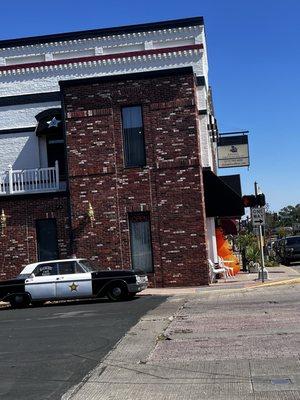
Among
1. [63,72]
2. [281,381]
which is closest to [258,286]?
[281,381]

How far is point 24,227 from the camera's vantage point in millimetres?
22750

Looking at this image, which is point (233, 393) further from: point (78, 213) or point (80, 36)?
point (80, 36)

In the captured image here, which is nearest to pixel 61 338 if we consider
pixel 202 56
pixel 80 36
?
pixel 202 56

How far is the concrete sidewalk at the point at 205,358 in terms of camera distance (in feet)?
22.9

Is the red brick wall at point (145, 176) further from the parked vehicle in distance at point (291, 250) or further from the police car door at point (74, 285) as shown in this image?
the parked vehicle in distance at point (291, 250)

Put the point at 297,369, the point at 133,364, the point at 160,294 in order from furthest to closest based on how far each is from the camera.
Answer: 1. the point at 160,294
2. the point at 133,364
3. the point at 297,369

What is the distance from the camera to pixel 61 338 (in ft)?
37.5

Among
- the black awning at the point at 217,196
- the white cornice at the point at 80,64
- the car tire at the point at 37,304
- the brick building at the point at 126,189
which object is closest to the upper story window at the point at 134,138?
the brick building at the point at 126,189

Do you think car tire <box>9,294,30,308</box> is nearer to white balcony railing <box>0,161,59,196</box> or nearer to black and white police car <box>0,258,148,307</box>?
black and white police car <box>0,258,148,307</box>

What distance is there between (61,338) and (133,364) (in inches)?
122

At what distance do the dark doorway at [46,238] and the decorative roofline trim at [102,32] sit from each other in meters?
9.63

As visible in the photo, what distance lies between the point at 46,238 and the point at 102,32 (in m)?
10.5

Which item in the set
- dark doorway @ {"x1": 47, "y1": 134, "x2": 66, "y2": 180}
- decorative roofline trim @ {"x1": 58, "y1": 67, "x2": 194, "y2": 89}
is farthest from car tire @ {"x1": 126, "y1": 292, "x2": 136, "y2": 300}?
dark doorway @ {"x1": 47, "y1": 134, "x2": 66, "y2": 180}

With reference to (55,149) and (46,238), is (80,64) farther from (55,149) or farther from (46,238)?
(46,238)
